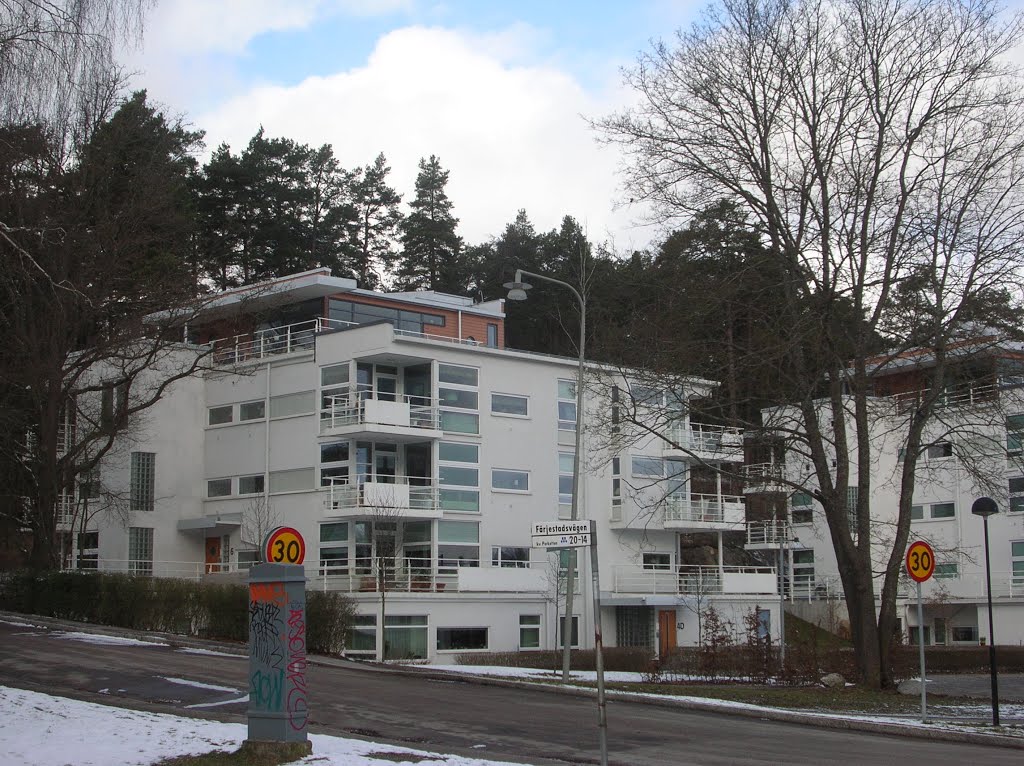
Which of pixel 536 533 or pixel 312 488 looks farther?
pixel 312 488

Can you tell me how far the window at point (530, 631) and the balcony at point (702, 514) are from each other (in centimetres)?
731

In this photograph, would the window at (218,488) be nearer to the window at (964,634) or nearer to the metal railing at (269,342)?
the metal railing at (269,342)

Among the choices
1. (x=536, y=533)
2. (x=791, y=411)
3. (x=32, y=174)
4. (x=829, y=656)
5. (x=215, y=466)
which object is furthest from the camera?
(x=215, y=466)

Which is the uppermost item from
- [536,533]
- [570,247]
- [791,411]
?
[570,247]

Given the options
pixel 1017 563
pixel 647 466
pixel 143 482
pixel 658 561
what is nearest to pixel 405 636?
pixel 143 482

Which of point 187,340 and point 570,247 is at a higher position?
point 570,247

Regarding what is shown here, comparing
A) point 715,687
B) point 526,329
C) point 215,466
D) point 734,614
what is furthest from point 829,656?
point 526,329

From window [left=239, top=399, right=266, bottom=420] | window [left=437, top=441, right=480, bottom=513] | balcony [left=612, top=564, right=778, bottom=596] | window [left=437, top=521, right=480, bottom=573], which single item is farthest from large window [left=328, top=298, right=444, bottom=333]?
balcony [left=612, top=564, right=778, bottom=596]

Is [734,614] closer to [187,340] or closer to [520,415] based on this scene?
[520,415]

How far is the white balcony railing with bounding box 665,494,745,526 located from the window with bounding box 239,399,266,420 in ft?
52.0

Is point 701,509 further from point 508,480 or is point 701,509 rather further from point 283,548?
point 283,548

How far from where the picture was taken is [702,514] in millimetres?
48688

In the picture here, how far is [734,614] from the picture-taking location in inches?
1860

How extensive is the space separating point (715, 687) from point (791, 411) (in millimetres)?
5955
